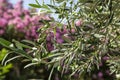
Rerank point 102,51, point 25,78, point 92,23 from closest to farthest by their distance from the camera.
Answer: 1. point 102,51
2. point 92,23
3. point 25,78

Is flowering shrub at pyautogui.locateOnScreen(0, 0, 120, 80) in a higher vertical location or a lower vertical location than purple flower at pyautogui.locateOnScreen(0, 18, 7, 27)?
higher

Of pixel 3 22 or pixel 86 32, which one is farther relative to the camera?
pixel 3 22

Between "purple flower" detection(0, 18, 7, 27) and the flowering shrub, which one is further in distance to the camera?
"purple flower" detection(0, 18, 7, 27)

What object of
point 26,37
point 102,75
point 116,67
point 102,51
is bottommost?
point 102,75

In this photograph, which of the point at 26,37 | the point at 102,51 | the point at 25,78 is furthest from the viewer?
the point at 26,37

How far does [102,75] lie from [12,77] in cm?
178

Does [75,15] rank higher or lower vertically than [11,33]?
higher

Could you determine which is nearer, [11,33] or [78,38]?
[78,38]

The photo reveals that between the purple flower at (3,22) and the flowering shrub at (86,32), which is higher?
the flowering shrub at (86,32)

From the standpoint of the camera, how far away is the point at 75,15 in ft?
5.85

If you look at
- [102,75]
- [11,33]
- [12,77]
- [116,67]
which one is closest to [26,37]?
[11,33]

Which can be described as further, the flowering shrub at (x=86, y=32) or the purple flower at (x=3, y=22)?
the purple flower at (x=3, y=22)

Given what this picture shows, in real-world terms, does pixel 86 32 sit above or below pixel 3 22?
above

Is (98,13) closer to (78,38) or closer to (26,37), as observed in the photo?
(78,38)
